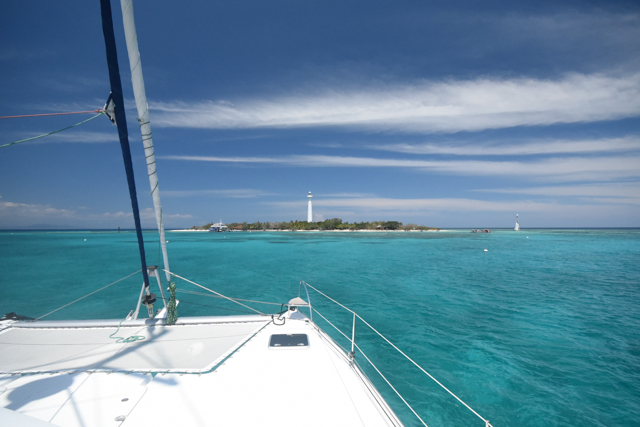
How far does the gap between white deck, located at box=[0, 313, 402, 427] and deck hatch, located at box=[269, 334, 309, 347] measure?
0.29 metres

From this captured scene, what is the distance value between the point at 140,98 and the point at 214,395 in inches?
199

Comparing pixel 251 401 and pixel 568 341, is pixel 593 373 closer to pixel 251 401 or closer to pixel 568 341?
pixel 568 341

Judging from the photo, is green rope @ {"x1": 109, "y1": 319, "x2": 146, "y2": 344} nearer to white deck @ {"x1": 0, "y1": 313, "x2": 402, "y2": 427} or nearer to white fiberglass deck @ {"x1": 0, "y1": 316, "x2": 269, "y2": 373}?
white fiberglass deck @ {"x1": 0, "y1": 316, "x2": 269, "y2": 373}

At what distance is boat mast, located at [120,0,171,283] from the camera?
14.2ft

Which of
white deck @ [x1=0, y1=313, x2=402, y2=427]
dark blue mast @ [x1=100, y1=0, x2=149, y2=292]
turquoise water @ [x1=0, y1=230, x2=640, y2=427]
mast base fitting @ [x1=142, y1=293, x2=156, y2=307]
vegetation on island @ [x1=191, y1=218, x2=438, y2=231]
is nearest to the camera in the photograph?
white deck @ [x1=0, y1=313, x2=402, y2=427]

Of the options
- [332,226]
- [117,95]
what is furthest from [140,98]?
[332,226]

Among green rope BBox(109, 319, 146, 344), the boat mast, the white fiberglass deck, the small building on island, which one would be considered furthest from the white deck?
the small building on island

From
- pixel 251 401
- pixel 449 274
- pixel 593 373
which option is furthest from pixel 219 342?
pixel 449 274

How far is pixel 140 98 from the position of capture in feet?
16.0

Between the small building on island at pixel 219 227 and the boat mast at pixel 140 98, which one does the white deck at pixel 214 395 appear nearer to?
the boat mast at pixel 140 98

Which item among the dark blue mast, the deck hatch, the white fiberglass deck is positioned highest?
the dark blue mast

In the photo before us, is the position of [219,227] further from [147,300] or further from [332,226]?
[147,300]

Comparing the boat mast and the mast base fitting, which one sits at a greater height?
the boat mast

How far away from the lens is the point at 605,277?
→ 1652 centimetres
